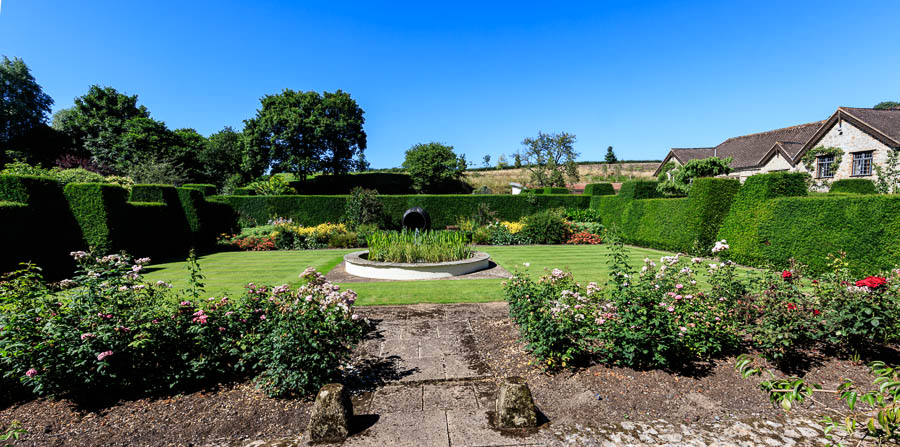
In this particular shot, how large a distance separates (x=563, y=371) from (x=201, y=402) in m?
3.40

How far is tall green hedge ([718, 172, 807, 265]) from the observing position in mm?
10234

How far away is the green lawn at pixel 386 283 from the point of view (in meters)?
7.20

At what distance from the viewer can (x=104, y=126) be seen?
111 ft

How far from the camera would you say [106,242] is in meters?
10.5

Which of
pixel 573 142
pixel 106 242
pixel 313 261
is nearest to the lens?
pixel 106 242

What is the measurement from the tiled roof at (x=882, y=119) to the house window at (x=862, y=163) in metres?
1.29

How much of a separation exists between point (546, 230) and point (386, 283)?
32.8ft

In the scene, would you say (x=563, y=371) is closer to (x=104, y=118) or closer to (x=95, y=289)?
(x=95, y=289)

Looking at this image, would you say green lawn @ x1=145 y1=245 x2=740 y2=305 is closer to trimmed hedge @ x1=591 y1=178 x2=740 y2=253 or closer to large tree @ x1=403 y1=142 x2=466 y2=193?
trimmed hedge @ x1=591 y1=178 x2=740 y2=253

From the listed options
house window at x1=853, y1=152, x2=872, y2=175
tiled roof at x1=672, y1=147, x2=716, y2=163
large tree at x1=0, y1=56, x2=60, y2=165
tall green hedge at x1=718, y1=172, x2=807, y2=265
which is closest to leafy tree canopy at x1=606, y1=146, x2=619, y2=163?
tiled roof at x1=672, y1=147, x2=716, y2=163

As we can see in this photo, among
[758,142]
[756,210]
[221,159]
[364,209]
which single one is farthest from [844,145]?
[221,159]

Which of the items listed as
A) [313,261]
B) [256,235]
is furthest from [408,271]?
[256,235]

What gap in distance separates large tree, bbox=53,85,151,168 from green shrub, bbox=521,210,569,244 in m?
35.0

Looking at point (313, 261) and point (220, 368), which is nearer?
point (220, 368)
